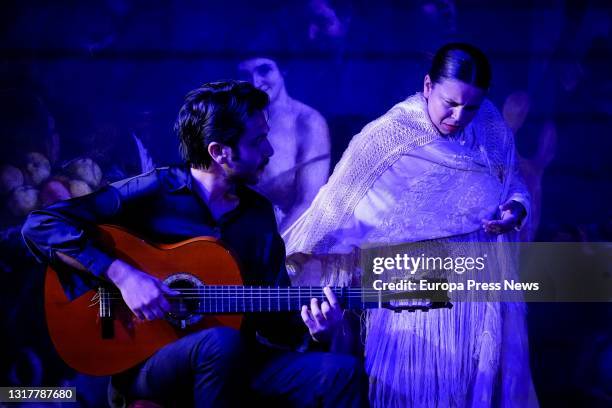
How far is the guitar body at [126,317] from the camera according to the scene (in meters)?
2.59

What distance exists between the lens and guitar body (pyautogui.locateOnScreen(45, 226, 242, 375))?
8.50 feet

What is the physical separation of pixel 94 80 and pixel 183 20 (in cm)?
43

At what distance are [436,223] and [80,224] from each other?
4.44 ft

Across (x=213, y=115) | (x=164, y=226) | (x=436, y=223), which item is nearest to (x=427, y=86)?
(x=436, y=223)

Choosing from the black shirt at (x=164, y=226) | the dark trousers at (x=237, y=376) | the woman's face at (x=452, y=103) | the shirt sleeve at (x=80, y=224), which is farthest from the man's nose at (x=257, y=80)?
the dark trousers at (x=237, y=376)

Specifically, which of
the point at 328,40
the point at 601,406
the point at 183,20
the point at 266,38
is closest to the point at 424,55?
the point at 328,40

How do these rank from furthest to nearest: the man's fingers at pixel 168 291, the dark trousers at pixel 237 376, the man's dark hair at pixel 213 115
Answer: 1. the man's dark hair at pixel 213 115
2. the man's fingers at pixel 168 291
3. the dark trousers at pixel 237 376

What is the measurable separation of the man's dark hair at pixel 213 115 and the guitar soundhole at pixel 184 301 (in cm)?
45

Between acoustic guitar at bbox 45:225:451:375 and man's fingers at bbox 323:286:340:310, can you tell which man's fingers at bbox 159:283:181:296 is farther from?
man's fingers at bbox 323:286:340:310

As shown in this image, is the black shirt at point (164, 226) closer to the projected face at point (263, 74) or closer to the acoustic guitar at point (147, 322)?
the acoustic guitar at point (147, 322)

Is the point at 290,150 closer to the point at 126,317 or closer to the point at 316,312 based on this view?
the point at 316,312

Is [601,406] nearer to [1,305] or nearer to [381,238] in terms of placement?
[381,238]

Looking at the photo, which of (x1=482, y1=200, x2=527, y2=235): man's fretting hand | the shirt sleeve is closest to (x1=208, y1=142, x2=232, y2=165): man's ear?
the shirt sleeve

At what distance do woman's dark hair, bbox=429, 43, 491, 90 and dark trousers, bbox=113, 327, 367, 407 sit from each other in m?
1.18
